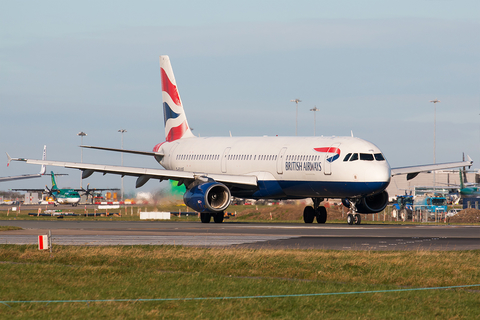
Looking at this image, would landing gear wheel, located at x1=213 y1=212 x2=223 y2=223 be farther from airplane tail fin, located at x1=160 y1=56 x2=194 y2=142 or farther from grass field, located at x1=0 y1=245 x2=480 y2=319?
grass field, located at x1=0 y1=245 x2=480 y2=319

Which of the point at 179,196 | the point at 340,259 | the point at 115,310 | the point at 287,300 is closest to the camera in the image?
the point at 115,310

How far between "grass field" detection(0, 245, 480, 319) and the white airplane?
17100 millimetres

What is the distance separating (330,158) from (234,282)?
2462 centimetres

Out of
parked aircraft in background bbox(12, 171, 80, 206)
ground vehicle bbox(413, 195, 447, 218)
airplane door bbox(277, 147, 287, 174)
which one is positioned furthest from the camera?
parked aircraft in background bbox(12, 171, 80, 206)

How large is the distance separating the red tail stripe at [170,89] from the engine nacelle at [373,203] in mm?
17911

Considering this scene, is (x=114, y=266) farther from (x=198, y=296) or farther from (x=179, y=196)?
(x=179, y=196)

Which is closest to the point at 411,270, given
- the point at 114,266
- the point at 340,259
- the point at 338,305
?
the point at 340,259

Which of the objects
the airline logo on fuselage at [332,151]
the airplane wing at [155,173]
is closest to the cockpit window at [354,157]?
the airline logo on fuselage at [332,151]

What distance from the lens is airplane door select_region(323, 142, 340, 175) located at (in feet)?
124

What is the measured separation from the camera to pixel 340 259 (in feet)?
58.6

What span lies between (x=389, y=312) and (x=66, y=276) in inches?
285

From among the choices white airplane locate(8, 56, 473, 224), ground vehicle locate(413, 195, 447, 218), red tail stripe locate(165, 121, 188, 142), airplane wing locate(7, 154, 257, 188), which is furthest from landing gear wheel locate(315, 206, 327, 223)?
ground vehicle locate(413, 195, 447, 218)

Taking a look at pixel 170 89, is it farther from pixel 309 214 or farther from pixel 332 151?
pixel 332 151

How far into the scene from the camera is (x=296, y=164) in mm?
39781
